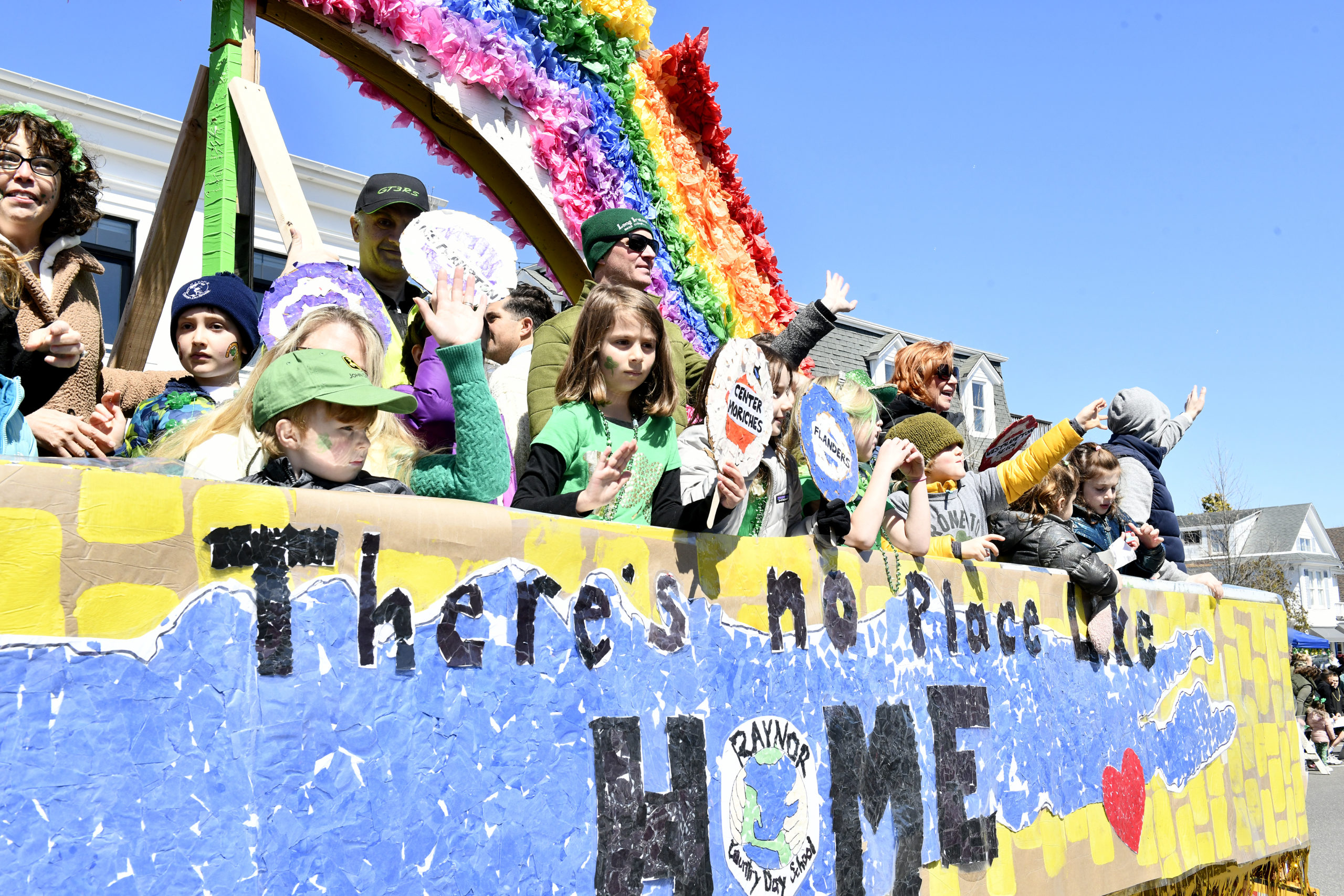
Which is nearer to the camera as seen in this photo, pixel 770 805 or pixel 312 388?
pixel 312 388

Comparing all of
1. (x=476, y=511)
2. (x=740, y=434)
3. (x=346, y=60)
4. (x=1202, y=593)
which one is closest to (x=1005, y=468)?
(x=1202, y=593)

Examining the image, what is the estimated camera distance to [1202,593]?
486cm

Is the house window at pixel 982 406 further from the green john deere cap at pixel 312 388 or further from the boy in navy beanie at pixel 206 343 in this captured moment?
the green john deere cap at pixel 312 388

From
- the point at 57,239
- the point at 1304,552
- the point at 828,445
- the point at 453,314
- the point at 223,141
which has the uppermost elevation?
the point at 1304,552

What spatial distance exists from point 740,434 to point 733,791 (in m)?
0.79

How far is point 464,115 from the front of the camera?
184 inches

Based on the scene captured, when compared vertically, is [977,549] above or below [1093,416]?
below

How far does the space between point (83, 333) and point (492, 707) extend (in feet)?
6.28

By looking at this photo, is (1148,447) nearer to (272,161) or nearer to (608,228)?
(608,228)

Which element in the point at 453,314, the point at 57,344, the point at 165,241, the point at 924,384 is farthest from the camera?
the point at 165,241

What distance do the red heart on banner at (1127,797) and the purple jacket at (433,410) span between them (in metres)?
2.63

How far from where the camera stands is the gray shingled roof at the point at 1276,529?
4931cm

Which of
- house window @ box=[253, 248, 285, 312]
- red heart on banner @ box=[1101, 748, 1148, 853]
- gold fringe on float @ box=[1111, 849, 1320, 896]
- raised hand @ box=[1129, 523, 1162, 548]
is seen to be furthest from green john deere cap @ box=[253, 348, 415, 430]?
house window @ box=[253, 248, 285, 312]

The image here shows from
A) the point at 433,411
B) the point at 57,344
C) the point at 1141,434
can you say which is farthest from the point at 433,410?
the point at 1141,434
